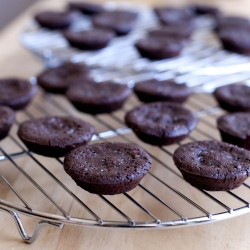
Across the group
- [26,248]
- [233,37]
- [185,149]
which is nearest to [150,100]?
[185,149]

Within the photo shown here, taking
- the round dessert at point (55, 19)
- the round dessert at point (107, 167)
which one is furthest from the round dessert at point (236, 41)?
the round dessert at point (107, 167)

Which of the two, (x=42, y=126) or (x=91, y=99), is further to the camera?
(x=91, y=99)

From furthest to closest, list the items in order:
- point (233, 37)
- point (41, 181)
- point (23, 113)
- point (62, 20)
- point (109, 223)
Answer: point (62, 20) < point (233, 37) < point (23, 113) < point (41, 181) < point (109, 223)

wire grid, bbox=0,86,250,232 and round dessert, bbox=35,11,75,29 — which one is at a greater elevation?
round dessert, bbox=35,11,75,29

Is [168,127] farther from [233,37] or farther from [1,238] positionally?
[233,37]

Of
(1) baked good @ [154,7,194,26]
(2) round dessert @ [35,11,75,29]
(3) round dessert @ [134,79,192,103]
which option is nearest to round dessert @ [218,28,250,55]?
(1) baked good @ [154,7,194,26]

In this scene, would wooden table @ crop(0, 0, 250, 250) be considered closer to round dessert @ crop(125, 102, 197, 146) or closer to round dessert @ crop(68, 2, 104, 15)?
round dessert @ crop(125, 102, 197, 146)

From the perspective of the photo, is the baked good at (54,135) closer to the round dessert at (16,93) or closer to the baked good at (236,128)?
the round dessert at (16,93)
